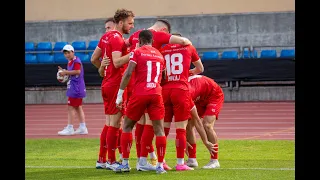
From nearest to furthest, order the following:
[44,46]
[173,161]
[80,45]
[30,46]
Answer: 1. [173,161]
2. [80,45]
3. [44,46]
4. [30,46]

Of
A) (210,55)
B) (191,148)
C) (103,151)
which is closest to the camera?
(103,151)

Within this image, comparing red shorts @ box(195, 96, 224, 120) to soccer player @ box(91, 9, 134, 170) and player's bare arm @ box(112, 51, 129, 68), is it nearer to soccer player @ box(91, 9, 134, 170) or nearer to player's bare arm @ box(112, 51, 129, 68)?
soccer player @ box(91, 9, 134, 170)

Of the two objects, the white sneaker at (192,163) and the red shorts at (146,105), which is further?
the white sneaker at (192,163)

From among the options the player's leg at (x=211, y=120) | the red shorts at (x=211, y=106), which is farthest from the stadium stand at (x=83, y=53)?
the player's leg at (x=211, y=120)

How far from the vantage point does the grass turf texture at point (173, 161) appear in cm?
1005

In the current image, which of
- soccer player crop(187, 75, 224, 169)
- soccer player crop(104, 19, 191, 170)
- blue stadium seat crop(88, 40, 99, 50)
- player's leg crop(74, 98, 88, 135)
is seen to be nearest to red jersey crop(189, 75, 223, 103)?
soccer player crop(187, 75, 224, 169)

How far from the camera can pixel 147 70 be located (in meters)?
10.2

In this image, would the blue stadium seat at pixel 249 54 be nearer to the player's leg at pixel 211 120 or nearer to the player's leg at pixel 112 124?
the player's leg at pixel 211 120

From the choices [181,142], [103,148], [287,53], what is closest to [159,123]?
[181,142]

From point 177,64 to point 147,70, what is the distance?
2.67ft

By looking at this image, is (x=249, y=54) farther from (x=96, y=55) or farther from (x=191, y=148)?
(x=96, y=55)

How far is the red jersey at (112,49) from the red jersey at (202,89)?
127 centimetres

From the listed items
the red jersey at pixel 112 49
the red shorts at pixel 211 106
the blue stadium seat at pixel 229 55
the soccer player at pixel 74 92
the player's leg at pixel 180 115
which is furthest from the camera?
the blue stadium seat at pixel 229 55
